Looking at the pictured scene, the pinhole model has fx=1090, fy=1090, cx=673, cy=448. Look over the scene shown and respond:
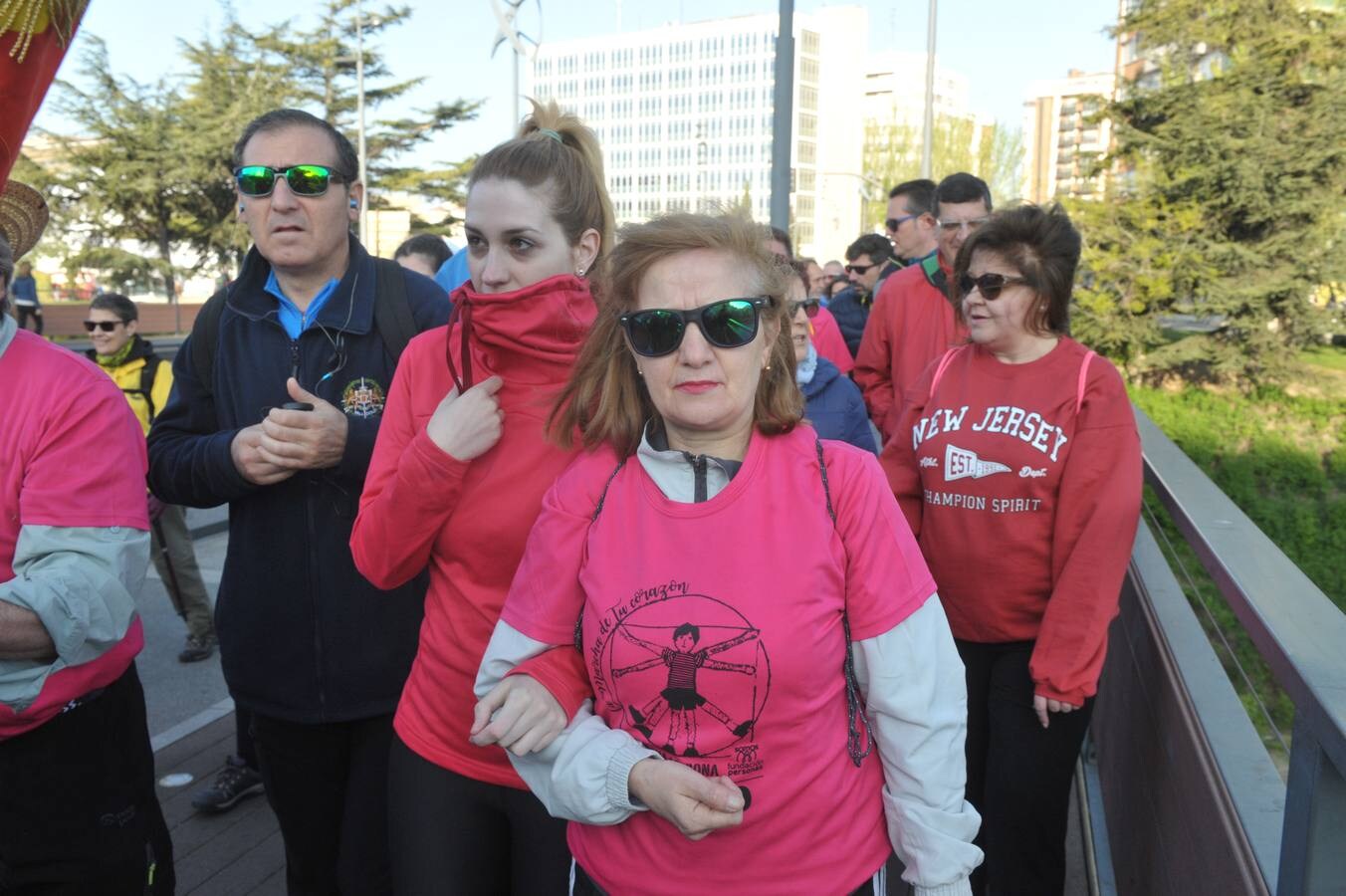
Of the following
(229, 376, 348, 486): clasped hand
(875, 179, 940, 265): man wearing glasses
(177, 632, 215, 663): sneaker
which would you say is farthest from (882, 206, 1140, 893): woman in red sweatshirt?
(177, 632, 215, 663): sneaker

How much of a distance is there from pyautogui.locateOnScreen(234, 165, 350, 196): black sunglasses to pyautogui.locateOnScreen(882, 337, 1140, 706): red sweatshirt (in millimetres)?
1831

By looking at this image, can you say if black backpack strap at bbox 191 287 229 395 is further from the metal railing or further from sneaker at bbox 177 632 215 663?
sneaker at bbox 177 632 215 663

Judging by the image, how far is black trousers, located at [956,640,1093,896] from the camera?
3080 millimetres

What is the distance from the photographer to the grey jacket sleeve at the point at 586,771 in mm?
1787

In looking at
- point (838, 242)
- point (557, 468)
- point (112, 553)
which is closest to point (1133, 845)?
point (557, 468)

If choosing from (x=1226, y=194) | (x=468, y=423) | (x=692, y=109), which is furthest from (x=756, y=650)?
(x=692, y=109)

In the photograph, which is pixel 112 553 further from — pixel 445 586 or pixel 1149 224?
pixel 1149 224

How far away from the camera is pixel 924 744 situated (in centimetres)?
181

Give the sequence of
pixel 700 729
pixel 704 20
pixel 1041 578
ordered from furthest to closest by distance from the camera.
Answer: pixel 704 20 → pixel 1041 578 → pixel 700 729

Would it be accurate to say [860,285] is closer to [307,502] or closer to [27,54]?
[307,502]

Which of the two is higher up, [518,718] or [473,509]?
[473,509]

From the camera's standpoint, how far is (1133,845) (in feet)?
10.4

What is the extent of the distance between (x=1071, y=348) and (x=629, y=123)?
13566 centimetres

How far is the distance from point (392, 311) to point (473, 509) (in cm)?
79
